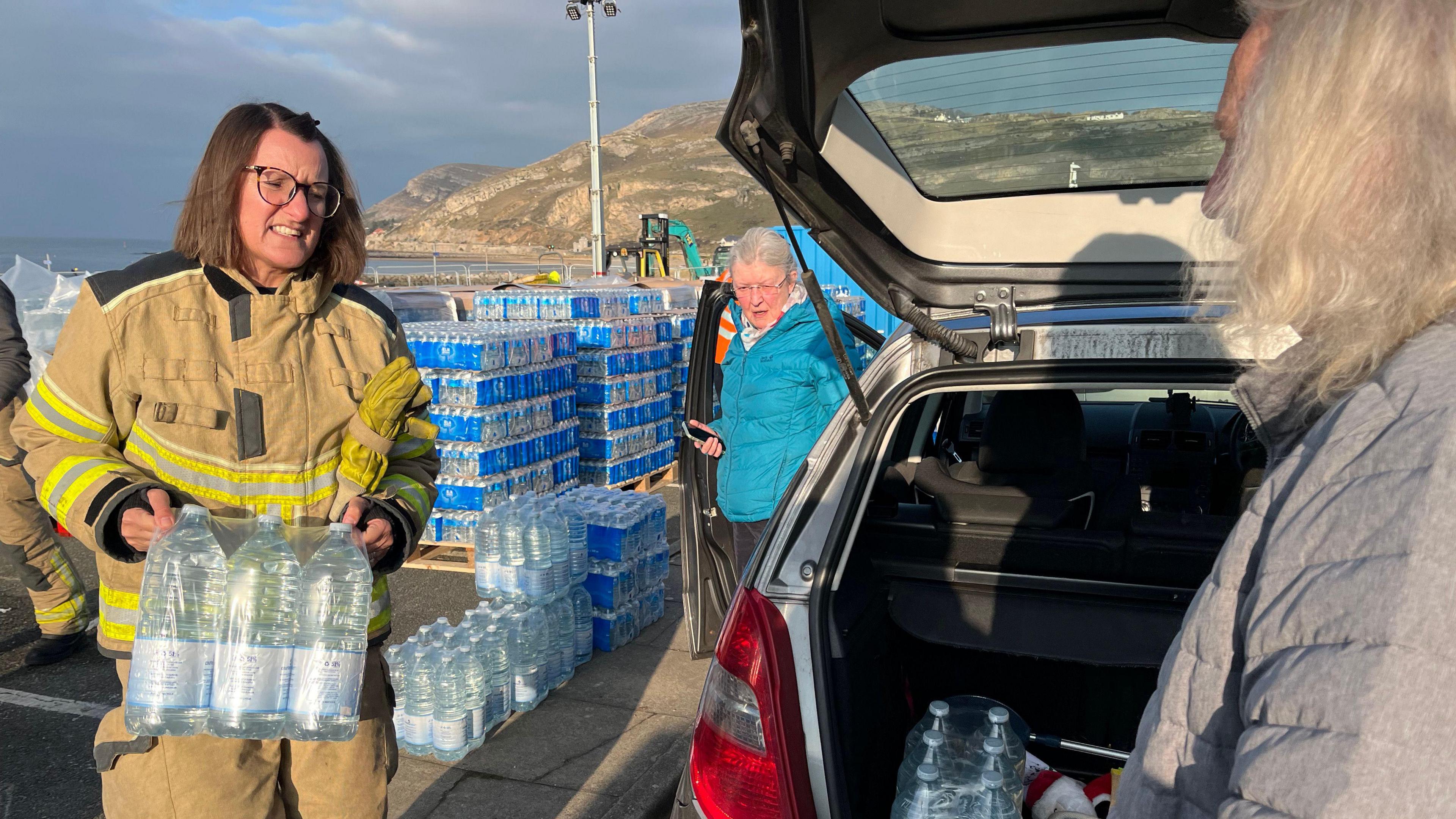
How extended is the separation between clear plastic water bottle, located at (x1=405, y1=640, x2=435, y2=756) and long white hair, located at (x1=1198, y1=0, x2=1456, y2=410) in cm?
385

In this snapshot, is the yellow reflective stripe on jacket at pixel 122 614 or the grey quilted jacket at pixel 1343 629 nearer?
the grey quilted jacket at pixel 1343 629

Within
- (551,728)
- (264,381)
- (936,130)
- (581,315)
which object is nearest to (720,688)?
(264,381)

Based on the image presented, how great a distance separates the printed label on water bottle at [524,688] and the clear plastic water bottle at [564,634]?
0.95ft

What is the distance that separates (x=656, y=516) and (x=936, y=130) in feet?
12.1

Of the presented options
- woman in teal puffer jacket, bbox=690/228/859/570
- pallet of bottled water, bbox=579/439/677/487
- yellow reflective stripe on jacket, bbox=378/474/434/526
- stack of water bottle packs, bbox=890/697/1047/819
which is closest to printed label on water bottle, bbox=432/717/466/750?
woman in teal puffer jacket, bbox=690/228/859/570

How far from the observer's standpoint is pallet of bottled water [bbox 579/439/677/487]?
9086mm

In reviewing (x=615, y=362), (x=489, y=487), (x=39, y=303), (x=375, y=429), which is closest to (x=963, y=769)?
(x=375, y=429)

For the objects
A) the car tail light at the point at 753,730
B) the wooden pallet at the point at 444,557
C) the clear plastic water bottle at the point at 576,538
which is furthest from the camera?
the wooden pallet at the point at 444,557

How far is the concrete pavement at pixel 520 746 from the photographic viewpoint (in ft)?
11.9

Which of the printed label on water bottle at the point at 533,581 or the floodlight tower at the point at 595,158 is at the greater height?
the floodlight tower at the point at 595,158

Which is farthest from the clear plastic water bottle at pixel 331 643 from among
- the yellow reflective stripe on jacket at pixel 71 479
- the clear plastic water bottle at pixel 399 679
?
the clear plastic water bottle at pixel 399 679

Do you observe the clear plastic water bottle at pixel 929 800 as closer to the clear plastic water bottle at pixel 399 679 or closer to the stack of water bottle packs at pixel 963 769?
the stack of water bottle packs at pixel 963 769

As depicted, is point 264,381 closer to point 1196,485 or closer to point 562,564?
point 562,564

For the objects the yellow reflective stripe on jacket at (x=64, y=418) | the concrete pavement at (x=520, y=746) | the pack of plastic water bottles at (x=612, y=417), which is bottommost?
the concrete pavement at (x=520, y=746)
